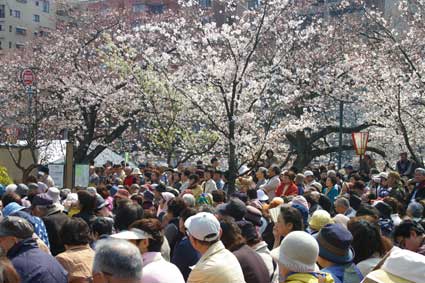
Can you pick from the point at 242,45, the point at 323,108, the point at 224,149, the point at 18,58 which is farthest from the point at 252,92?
the point at 18,58

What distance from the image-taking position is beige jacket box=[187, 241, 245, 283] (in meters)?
4.41

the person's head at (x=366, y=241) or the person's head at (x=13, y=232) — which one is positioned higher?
the person's head at (x=13, y=232)

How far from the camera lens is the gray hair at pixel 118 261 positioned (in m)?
3.18

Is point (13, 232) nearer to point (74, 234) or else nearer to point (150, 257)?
point (74, 234)

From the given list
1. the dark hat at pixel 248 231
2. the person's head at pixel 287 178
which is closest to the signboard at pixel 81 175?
the person's head at pixel 287 178

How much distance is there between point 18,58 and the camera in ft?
82.3

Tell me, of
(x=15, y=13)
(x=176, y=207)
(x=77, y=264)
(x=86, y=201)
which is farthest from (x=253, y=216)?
(x=15, y=13)

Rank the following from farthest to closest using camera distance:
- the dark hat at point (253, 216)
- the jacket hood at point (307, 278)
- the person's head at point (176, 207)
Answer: the person's head at point (176, 207) → the dark hat at point (253, 216) → the jacket hood at point (307, 278)

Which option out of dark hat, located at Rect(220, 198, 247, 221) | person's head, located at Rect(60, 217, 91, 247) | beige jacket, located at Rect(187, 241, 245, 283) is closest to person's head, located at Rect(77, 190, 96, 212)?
dark hat, located at Rect(220, 198, 247, 221)

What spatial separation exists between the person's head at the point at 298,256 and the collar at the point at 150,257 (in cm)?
93

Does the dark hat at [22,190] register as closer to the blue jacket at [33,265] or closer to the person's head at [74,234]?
the person's head at [74,234]

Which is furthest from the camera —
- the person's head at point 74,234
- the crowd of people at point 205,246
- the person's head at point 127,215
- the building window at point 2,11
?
the building window at point 2,11

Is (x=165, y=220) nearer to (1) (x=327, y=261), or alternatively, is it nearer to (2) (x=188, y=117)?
(1) (x=327, y=261)

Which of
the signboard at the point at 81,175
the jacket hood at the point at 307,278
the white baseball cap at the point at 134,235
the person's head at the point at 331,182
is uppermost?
the white baseball cap at the point at 134,235
